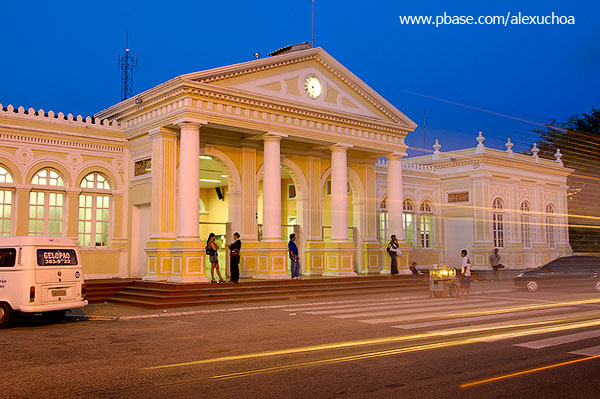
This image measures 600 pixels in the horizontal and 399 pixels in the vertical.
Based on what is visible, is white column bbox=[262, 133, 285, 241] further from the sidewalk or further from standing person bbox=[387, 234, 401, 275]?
standing person bbox=[387, 234, 401, 275]

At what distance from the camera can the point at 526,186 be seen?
33.9m

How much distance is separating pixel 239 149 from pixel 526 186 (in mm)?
19365

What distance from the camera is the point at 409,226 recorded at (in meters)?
30.4

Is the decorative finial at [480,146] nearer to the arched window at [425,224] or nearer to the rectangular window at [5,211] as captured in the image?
the arched window at [425,224]

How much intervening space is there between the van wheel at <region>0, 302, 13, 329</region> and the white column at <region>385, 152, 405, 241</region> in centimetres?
1537

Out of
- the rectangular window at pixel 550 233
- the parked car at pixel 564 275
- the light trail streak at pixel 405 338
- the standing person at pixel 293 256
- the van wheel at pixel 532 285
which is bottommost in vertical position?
the light trail streak at pixel 405 338

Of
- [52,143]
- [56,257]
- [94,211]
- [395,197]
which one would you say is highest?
[52,143]

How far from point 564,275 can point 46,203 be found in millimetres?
18335

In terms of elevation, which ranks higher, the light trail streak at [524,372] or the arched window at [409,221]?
the arched window at [409,221]

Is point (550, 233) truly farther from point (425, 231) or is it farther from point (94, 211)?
point (94, 211)

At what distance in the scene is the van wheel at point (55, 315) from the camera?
1331 centimetres

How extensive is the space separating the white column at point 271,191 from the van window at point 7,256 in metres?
9.15

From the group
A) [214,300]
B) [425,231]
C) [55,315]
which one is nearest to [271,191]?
[214,300]

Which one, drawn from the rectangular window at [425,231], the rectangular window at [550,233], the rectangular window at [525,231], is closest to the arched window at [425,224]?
the rectangular window at [425,231]
